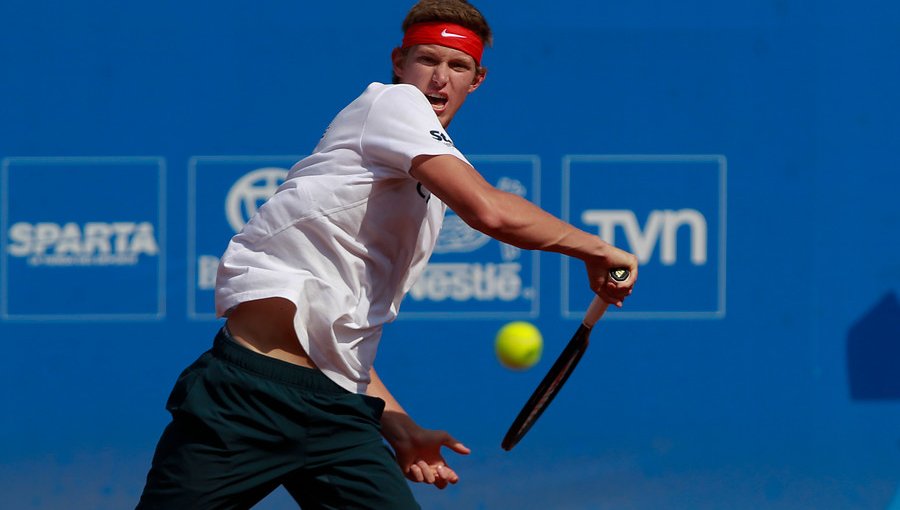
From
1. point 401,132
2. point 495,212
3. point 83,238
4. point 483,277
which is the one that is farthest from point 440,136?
point 83,238

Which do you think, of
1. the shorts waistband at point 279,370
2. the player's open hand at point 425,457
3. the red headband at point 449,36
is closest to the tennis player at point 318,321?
the shorts waistband at point 279,370

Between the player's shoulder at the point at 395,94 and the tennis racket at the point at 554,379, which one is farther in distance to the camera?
the tennis racket at the point at 554,379

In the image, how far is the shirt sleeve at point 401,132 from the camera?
8.05 feet

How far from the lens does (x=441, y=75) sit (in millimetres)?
2832

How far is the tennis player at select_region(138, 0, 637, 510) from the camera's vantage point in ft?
8.18

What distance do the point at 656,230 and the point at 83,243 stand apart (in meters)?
2.11

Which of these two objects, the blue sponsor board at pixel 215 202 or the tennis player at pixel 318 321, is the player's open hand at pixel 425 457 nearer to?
the tennis player at pixel 318 321

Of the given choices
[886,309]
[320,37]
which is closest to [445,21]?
[320,37]

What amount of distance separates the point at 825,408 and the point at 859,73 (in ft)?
4.08

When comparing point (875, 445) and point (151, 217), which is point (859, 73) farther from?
point (151, 217)

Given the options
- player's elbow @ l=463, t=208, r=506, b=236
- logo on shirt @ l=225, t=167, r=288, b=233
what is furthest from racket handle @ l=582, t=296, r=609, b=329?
logo on shirt @ l=225, t=167, r=288, b=233

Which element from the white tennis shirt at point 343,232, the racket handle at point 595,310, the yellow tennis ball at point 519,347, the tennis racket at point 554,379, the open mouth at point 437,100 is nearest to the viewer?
the white tennis shirt at point 343,232

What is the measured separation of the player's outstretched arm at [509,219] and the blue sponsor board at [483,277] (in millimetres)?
2304

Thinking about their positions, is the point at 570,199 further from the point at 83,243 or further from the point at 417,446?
the point at 417,446
